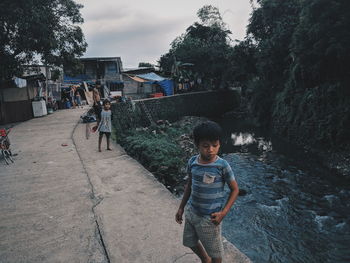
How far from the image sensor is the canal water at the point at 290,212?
6348mm

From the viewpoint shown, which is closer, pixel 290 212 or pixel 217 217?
pixel 217 217

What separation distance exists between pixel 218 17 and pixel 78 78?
1914 cm

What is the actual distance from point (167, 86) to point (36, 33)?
1818 cm

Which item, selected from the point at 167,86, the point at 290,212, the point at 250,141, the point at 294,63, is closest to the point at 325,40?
the point at 290,212

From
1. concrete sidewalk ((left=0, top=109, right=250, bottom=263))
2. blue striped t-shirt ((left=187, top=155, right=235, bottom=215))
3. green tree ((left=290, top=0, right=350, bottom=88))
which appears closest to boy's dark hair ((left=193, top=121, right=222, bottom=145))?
blue striped t-shirt ((left=187, top=155, right=235, bottom=215))

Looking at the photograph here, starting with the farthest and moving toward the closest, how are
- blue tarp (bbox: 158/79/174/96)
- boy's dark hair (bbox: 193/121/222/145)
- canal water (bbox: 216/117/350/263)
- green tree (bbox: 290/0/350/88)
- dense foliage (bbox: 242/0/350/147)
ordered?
1. blue tarp (bbox: 158/79/174/96)
2. dense foliage (bbox: 242/0/350/147)
3. green tree (bbox: 290/0/350/88)
4. canal water (bbox: 216/117/350/263)
5. boy's dark hair (bbox: 193/121/222/145)

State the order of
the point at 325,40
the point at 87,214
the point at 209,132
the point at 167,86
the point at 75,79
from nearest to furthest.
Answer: the point at 209,132 → the point at 87,214 → the point at 325,40 → the point at 75,79 → the point at 167,86

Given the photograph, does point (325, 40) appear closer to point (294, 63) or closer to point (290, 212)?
point (290, 212)

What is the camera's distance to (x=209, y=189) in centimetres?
236

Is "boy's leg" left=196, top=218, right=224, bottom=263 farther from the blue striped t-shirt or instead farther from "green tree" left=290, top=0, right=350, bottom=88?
"green tree" left=290, top=0, right=350, bottom=88

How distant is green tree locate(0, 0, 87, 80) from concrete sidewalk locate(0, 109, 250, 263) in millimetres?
9090

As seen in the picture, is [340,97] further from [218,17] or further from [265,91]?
[218,17]

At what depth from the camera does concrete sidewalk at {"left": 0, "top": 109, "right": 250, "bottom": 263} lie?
3.17 m

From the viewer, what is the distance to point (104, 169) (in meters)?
6.34
